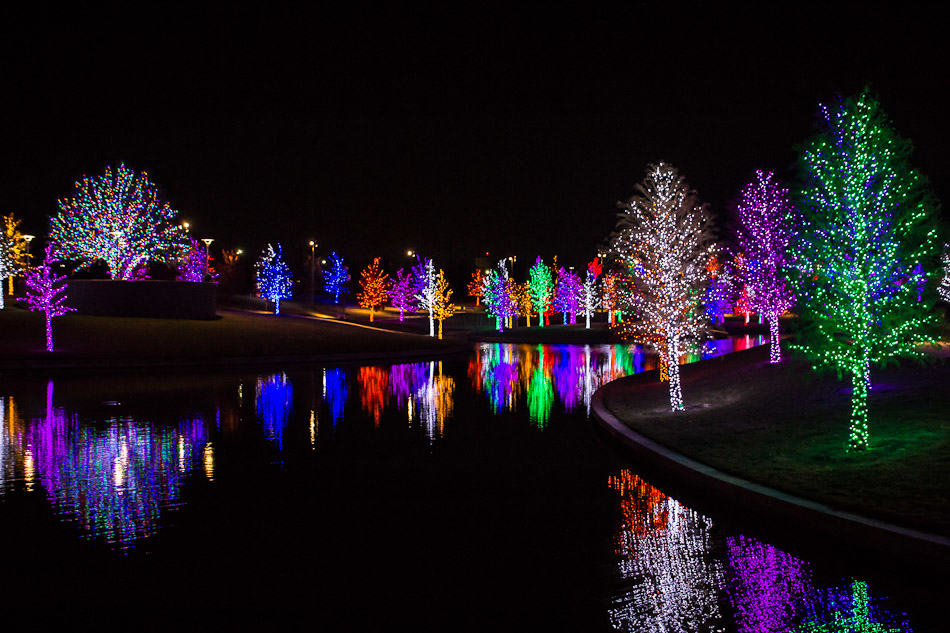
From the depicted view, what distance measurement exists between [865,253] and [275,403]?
14.1 meters

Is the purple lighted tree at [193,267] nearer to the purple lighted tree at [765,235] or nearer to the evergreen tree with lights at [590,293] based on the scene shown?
the evergreen tree with lights at [590,293]

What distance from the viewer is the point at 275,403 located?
19500 mm

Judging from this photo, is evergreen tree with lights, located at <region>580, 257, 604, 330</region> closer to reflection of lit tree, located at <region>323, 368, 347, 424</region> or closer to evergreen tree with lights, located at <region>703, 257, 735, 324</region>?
evergreen tree with lights, located at <region>703, 257, 735, 324</region>

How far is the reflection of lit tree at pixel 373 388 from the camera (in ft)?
59.9

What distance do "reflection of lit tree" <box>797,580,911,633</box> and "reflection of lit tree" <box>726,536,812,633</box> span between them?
14 cm

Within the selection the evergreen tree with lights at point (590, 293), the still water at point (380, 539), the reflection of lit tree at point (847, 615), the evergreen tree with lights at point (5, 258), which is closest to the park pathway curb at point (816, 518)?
the still water at point (380, 539)

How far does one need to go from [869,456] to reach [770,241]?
17582 millimetres

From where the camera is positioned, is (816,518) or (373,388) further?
(373,388)

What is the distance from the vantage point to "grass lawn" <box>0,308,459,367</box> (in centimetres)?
3322

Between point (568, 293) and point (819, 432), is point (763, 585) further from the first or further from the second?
point (568, 293)

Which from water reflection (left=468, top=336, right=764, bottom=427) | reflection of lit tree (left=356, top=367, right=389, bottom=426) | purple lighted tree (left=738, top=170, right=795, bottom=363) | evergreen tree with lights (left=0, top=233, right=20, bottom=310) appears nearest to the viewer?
reflection of lit tree (left=356, top=367, right=389, bottom=426)

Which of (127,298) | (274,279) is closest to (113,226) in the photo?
(127,298)

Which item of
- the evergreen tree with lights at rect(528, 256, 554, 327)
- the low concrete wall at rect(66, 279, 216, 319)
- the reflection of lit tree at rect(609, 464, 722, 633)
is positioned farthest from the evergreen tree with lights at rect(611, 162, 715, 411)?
the evergreen tree with lights at rect(528, 256, 554, 327)

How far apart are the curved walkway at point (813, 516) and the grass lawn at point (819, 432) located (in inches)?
7.6
